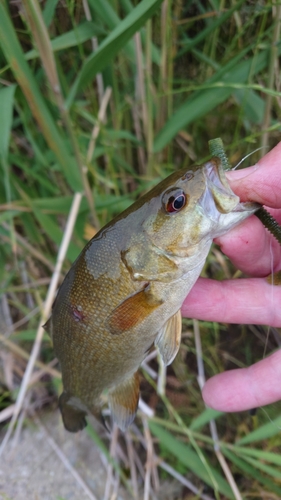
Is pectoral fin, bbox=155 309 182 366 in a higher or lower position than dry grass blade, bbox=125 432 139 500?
higher

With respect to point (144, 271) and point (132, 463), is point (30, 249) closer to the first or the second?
point (144, 271)

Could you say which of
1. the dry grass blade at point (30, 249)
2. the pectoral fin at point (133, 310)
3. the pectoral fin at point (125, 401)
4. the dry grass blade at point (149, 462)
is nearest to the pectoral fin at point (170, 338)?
the pectoral fin at point (133, 310)

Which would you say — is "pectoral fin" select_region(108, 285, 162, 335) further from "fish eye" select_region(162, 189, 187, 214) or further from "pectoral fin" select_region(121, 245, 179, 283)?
"fish eye" select_region(162, 189, 187, 214)

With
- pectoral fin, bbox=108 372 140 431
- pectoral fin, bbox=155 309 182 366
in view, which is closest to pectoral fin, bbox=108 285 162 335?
pectoral fin, bbox=155 309 182 366

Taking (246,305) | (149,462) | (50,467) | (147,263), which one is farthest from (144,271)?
(50,467)

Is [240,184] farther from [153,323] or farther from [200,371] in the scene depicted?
[200,371]

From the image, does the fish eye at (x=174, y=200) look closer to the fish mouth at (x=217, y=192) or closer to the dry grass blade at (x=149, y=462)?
the fish mouth at (x=217, y=192)

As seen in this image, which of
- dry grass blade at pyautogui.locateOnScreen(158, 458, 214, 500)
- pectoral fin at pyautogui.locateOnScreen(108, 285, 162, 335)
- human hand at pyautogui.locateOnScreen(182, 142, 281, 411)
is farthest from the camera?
dry grass blade at pyautogui.locateOnScreen(158, 458, 214, 500)
